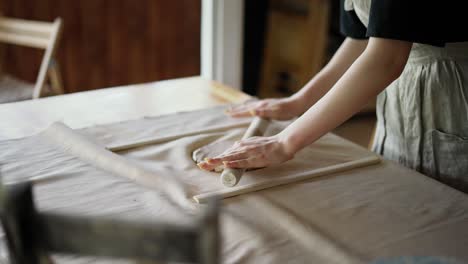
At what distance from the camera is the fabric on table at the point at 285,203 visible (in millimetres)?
718

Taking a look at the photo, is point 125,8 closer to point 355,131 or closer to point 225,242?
point 355,131

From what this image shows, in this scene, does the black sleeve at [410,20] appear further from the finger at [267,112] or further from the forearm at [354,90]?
the finger at [267,112]

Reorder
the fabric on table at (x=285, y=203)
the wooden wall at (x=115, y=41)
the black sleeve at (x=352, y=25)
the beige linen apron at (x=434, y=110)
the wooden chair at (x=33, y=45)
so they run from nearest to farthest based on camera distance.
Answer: the fabric on table at (x=285, y=203)
the beige linen apron at (x=434, y=110)
the black sleeve at (x=352, y=25)
the wooden chair at (x=33, y=45)
the wooden wall at (x=115, y=41)

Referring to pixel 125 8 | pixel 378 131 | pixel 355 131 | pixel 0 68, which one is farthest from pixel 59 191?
pixel 355 131

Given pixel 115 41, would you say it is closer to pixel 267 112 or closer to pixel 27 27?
pixel 27 27

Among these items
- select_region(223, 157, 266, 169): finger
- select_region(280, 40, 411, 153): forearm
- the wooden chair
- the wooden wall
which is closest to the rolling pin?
select_region(223, 157, 266, 169): finger

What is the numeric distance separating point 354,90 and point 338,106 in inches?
1.5

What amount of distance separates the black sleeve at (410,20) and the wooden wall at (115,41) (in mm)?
2084

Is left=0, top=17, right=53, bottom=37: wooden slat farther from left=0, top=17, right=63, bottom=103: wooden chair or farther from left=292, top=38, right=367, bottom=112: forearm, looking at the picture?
left=292, top=38, right=367, bottom=112: forearm

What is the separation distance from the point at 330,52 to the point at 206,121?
198 cm

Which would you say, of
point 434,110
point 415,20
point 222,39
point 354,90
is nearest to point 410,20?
point 415,20

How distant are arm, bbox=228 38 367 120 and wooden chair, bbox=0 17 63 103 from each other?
1097 millimetres

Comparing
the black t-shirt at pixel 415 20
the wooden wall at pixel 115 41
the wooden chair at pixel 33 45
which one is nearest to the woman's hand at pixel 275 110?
the black t-shirt at pixel 415 20

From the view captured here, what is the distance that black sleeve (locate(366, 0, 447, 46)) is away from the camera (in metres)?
0.83
